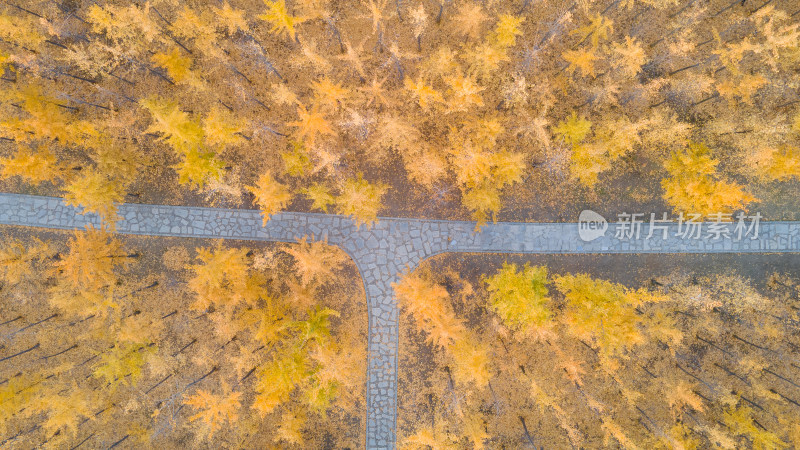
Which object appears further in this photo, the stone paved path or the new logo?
the new logo

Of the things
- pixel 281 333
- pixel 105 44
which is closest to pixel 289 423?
pixel 281 333

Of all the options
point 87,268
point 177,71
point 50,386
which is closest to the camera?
point 87,268

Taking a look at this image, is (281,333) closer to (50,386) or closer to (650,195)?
(50,386)

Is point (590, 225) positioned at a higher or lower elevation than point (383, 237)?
higher

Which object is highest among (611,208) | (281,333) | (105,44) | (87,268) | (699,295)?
(105,44)

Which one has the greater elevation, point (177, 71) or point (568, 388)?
point (177, 71)

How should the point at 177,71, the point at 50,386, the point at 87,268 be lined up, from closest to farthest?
the point at 87,268 → the point at 177,71 → the point at 50,386

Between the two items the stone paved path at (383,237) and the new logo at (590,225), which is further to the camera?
the new logo at (590,225)

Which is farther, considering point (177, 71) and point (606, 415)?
point (606, 415)
